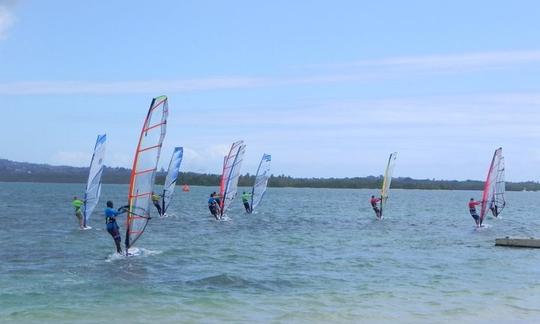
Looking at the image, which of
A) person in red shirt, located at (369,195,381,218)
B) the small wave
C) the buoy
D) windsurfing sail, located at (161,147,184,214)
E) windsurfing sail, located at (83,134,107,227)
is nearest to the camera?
the small wave

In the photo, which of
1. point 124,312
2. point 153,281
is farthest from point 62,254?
point 124,312

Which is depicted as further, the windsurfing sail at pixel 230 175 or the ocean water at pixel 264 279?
the windsurfing sail at pixel 230 175

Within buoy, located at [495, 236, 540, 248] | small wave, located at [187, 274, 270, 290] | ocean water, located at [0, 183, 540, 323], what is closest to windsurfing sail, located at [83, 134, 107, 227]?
ocean water, located at [0, 183, 540, 323]

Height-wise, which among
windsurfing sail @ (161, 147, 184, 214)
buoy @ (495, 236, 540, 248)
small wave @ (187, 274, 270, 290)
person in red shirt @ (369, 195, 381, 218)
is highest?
windsurfing sail @ (161, 147, 184, 214)

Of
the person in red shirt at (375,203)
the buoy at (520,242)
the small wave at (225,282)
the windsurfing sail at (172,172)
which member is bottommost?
the small wave at (225,282)

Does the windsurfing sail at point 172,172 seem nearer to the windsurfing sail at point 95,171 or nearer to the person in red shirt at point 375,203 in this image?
the windsurfing sail at point 95,171

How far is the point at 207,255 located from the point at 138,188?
3.32 meters

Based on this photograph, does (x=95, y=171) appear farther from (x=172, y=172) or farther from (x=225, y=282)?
(x=225, y=282)

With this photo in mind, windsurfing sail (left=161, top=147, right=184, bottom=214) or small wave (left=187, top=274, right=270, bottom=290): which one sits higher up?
windsurfing sail (left=161, top=147, right=184, bottom=214)

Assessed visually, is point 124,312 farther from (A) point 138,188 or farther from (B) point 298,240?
(B) point 298,240

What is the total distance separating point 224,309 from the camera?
36.5 ft

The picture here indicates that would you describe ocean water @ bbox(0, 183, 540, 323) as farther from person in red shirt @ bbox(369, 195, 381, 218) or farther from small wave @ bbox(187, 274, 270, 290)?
person in red shirt @ bbox(369, 195, 381, 218)

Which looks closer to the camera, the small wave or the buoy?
the small wave

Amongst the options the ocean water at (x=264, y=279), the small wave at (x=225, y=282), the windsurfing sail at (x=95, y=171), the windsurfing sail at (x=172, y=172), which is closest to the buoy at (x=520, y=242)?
the ocean water at (x=264, y=279)
